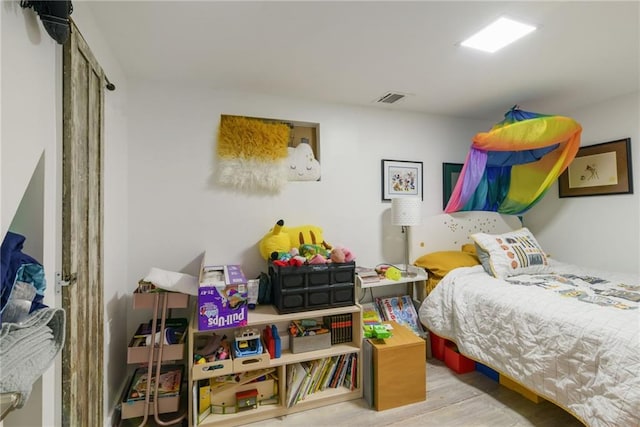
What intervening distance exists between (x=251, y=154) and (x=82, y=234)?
1.29 meters

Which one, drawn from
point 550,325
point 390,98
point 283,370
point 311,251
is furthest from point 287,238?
point 550,325

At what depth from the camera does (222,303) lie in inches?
65.9

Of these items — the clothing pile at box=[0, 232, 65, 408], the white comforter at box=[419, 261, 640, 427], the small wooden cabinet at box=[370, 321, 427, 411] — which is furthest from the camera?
the small wooden cabinet at box=[370, 321, 427, 411]

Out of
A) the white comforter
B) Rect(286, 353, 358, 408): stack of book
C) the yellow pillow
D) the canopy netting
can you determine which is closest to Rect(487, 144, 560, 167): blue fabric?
the canopy netting

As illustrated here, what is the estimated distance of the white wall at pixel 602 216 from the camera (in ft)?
8.23

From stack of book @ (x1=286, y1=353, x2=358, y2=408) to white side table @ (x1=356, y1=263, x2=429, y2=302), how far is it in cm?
52

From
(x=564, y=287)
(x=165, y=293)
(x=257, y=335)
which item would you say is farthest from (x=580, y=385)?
(x=165, y=293)

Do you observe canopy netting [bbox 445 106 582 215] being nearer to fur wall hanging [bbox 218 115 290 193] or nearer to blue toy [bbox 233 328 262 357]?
fur wall hanging [bbox 218 115 290 193]

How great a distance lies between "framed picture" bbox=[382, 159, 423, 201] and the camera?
281 cm

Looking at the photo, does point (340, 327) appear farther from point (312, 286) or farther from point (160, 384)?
point (160, 384)

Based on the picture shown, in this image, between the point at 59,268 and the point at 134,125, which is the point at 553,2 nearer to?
the point at 59,268

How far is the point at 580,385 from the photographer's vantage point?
151 centimetres

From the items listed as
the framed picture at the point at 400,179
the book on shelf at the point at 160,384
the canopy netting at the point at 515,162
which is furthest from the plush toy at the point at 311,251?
the canopy netting at the point at 515,162

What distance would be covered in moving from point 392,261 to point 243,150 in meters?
1.68
